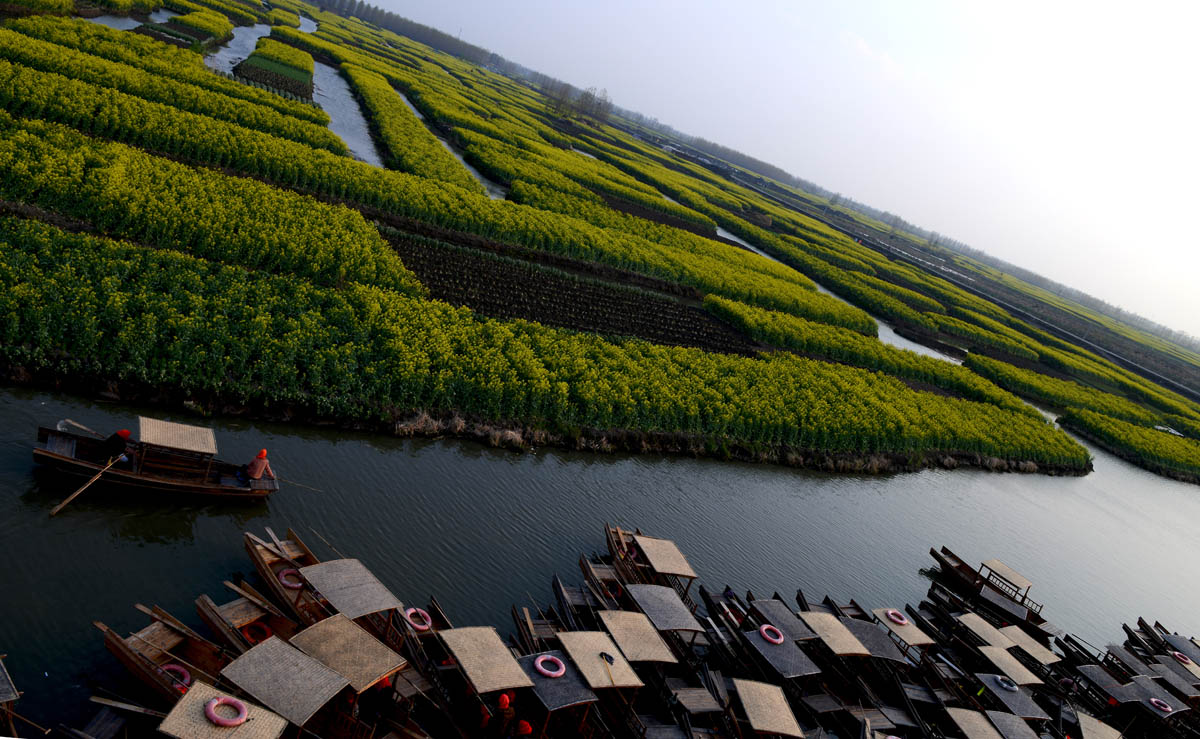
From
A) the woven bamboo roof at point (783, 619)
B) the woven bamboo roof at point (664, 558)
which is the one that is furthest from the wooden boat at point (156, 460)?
the woven bamboo roof at point (783, 619)

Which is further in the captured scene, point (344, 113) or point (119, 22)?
point (344, 113)

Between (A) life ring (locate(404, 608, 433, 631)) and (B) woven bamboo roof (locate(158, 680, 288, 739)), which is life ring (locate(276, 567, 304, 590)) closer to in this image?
(A) life ring (locate(404, 608, 433, 631))

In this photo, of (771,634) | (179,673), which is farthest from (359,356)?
(771,634)

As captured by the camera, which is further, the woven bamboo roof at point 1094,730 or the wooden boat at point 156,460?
the woven bamboo roof at point 1094,730

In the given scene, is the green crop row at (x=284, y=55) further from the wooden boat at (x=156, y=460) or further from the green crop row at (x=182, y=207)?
the wooden boat at (x=156, y=460)

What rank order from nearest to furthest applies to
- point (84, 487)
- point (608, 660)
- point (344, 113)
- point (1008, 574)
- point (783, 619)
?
point (608, 660) < point (84, 487) < point (783, 619) < point (1008, 574) < point (344, 113)

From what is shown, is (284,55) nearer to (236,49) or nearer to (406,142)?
(236,49)
